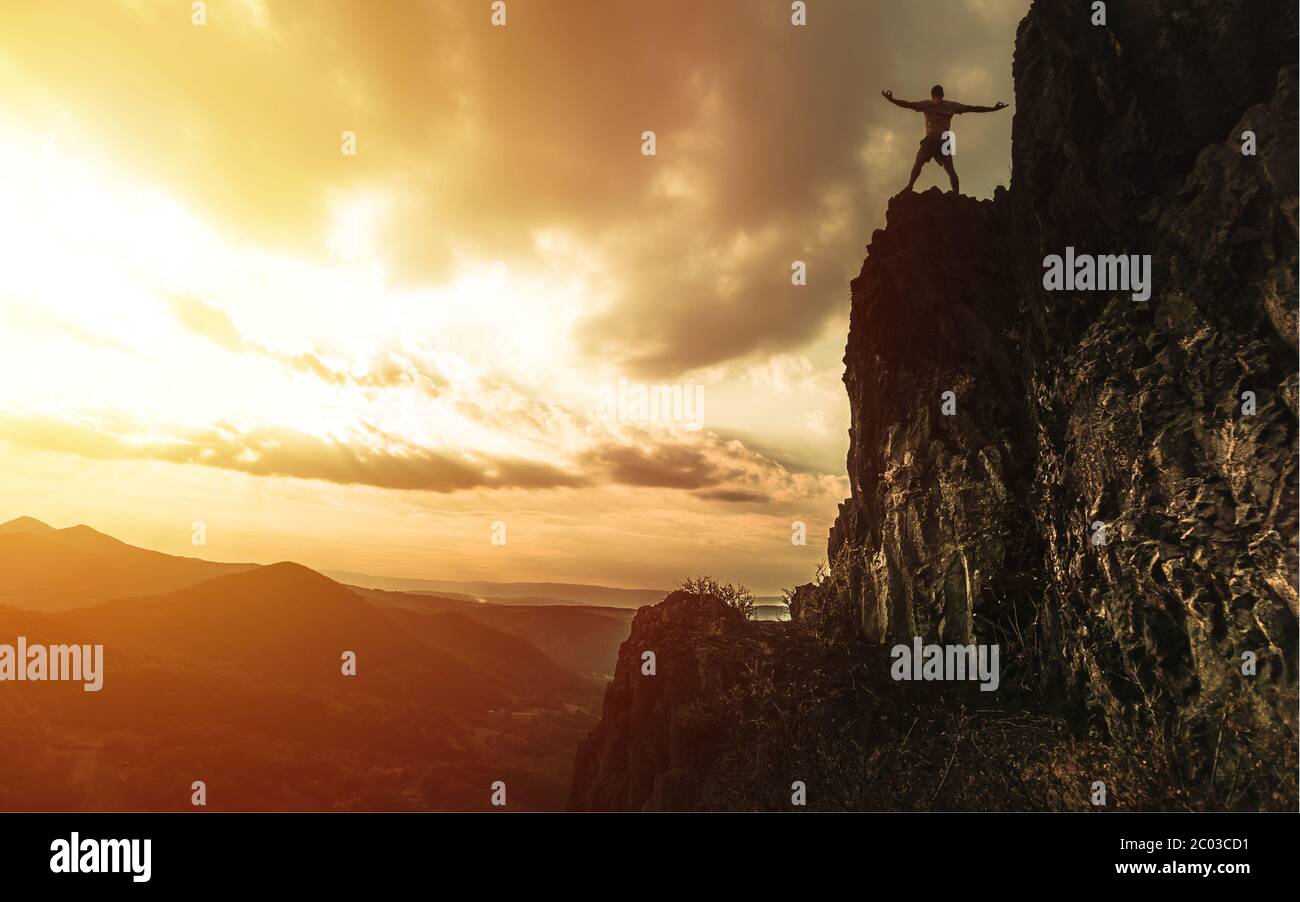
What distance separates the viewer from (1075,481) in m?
19.0

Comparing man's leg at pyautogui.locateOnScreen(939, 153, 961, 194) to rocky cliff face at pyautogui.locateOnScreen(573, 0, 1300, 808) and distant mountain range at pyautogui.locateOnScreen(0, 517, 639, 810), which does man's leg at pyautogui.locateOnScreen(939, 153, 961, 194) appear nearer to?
rocky cliff face at pyautogui.locateOnScreen(573, 0, 1300, 808)

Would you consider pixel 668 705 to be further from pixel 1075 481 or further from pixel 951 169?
pixel 951 169

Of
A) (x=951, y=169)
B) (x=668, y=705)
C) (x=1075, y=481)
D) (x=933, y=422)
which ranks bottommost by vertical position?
(x=668, y=705)

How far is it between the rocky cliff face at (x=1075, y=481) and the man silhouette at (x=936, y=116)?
1.80 metres

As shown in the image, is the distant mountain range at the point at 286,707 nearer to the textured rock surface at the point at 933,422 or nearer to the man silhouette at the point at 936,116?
the textured rock surface at the point at 933,422

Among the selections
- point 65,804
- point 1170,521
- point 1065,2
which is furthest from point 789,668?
point 65,804

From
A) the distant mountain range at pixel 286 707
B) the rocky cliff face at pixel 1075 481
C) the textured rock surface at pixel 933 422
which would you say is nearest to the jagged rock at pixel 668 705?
the rocky cliff face at pixel 1075 481

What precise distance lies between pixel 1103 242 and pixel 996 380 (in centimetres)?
604

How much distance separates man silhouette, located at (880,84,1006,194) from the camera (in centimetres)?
2512

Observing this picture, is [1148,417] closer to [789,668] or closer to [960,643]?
[960,643]

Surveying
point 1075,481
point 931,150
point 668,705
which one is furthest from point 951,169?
point 668,705

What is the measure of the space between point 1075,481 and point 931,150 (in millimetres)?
17212

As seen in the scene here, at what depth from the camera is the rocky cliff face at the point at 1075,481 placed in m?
14.8

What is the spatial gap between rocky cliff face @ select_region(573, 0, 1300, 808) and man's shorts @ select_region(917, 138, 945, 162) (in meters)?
2.04
